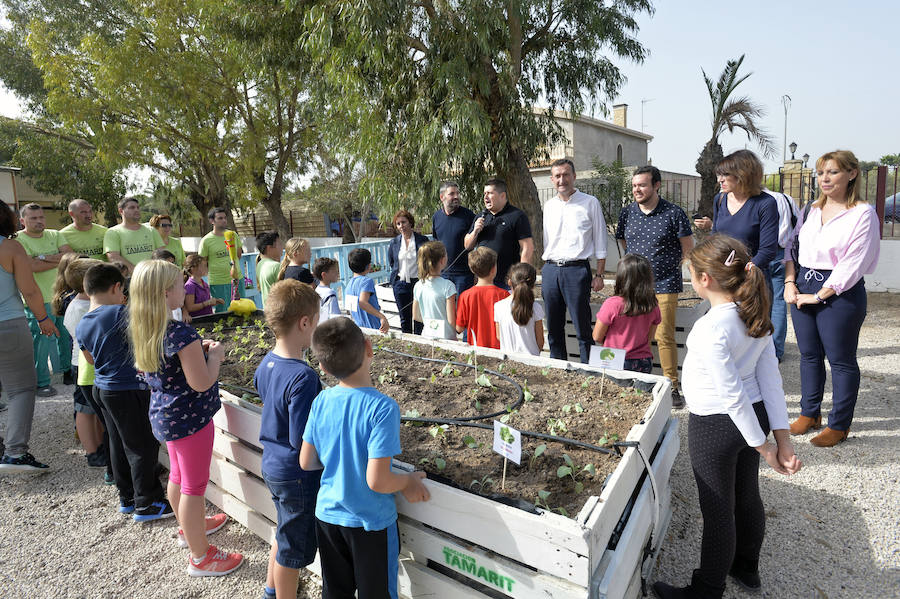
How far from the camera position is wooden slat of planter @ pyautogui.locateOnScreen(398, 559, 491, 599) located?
1831mm

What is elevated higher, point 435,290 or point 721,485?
point 435,290

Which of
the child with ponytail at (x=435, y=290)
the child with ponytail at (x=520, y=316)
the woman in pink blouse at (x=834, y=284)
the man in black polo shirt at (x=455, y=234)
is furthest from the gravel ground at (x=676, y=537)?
the man in black polo shirt at (x=455, y=234)

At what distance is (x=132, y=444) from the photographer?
9.52 ft

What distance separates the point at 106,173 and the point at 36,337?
16.2 metres

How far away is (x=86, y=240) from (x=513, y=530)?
234 inches

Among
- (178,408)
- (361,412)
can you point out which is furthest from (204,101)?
(361,412)

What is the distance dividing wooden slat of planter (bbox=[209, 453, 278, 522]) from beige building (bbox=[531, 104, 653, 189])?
738 inches

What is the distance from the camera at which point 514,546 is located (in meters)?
1.67

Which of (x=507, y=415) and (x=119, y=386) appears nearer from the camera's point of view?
(x=507, y=415)

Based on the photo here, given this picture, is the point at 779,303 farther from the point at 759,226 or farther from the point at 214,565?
the point at 214,565

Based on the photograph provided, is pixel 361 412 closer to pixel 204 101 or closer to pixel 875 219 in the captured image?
→ pixel 875 219

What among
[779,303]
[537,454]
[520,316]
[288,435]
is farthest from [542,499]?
[779,303]

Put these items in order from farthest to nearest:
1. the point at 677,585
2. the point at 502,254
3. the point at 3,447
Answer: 1. the point at 502,254
2. the point at 3,447
3. the point at 677,585

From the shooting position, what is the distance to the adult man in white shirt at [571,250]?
13.6 ft
